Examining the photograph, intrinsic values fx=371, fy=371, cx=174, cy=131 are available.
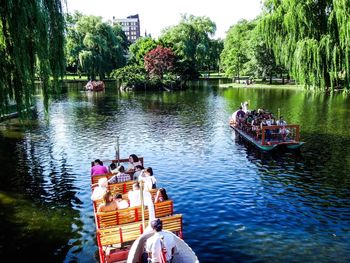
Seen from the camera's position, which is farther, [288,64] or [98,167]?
[288,64]

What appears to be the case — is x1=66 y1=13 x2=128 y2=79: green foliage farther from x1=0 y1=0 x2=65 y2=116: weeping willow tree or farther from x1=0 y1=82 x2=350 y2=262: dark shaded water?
x1=0 y1=0 x2=65 y2=116: weeping willow tree

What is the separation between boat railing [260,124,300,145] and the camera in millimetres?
26484

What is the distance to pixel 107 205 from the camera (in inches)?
538

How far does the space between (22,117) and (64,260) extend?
7.45 m

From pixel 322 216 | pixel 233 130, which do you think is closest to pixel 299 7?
pixel 233 130

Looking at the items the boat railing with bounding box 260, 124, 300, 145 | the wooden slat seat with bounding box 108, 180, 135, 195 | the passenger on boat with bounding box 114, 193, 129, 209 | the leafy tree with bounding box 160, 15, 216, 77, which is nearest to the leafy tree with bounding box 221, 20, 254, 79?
the leafy tree with bounding box 160, 15, 216, 77

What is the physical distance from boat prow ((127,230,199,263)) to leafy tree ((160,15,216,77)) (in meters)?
92.6

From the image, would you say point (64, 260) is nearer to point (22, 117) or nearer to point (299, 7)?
point (22, 117)

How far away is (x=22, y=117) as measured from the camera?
17.0m

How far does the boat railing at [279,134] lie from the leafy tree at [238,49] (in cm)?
5867

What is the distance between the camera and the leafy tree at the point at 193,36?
4112 inches

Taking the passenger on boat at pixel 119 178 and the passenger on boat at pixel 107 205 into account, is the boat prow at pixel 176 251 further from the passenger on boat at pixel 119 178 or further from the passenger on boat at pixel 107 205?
the passenger on boat at pixel 119 178

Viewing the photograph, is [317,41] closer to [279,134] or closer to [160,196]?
[279,134]

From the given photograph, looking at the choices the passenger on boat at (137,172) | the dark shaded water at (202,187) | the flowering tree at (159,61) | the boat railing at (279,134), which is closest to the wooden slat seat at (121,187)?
the passenger on boat at (137,172)
